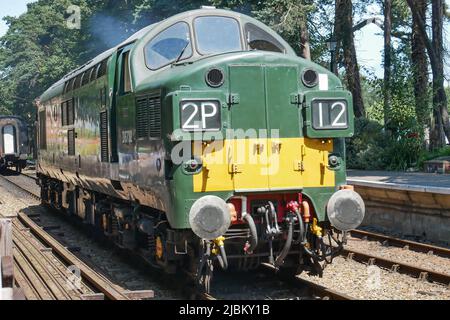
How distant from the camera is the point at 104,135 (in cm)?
1111

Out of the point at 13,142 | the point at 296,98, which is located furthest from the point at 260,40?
the point at 13,142

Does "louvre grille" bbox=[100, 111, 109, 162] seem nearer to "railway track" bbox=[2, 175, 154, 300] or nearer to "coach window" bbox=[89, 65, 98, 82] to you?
"coach window" bbox=[89, 65, 98, 82]

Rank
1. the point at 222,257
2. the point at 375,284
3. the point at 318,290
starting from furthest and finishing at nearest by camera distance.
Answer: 1. the point at 375,284
2. the point at 318,290
3. the point at 222,257

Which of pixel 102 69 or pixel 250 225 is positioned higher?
pixel 102 69

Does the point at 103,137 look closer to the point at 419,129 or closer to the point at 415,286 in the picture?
the point at 415,286

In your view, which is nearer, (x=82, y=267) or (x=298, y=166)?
(x=298, y=166)

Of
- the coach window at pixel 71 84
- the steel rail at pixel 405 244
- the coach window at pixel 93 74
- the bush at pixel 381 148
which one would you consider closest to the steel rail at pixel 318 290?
the steel rail at pixel 405 244

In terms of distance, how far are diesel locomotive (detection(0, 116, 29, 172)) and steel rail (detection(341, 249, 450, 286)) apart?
32.0 meters

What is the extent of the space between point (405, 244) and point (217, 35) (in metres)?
6.06

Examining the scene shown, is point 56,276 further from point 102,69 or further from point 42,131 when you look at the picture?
point 42,131

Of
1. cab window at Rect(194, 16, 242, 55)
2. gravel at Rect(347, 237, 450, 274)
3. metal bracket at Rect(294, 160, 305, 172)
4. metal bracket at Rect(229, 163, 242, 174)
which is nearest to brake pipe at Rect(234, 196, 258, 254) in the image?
metal bracket at Rect(229, 163, 242, 174)

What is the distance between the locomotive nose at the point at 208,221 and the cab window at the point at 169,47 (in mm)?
2361

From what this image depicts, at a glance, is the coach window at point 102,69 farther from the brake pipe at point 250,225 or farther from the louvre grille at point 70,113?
the brake pipe at point 250,225

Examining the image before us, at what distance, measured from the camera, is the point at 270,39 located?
9.75 metres
